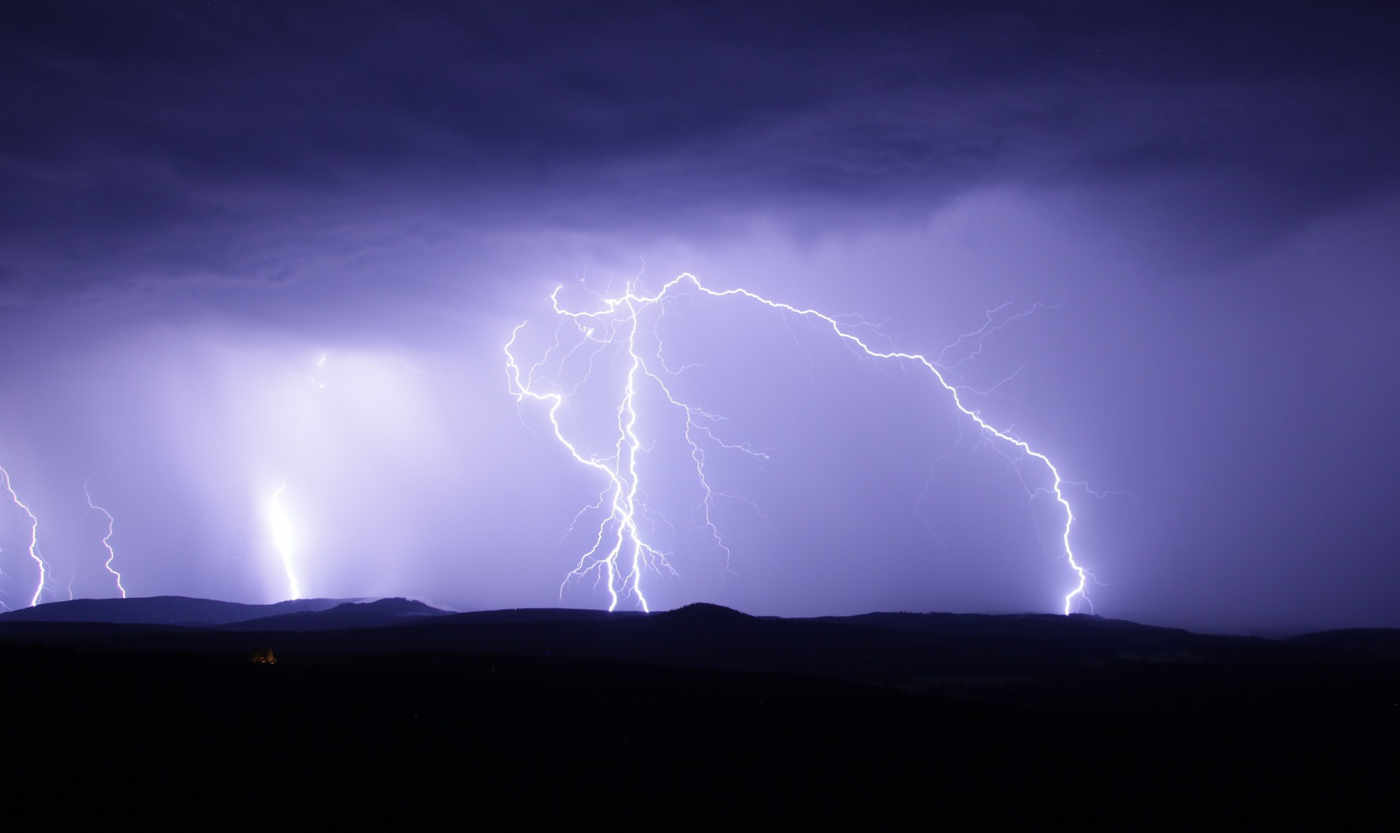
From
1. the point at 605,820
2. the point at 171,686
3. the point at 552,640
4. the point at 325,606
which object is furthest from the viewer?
the point at 325,606

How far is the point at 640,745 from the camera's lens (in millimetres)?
9812

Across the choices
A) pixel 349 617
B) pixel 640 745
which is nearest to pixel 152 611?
pixel 349 617

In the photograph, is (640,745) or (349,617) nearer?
(640,745)

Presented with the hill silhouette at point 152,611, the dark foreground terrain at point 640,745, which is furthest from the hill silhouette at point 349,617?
the dark foreground terrain at point 640,745

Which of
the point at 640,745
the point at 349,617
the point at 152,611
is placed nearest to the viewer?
the point at 640,745

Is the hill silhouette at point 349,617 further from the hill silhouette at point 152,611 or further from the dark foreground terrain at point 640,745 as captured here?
the dark foreground terrain at point 640,745

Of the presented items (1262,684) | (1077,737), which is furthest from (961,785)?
(1262,684)

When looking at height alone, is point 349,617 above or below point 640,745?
above

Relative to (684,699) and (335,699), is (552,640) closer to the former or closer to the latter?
(684,699)

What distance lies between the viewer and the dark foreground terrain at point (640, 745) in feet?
25.0

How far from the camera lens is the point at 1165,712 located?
1390 centimetres

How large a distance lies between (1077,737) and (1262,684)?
7.90m

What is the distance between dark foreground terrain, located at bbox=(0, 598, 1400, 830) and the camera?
7617mm

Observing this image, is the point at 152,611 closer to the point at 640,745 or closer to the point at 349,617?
the point at 349,617
